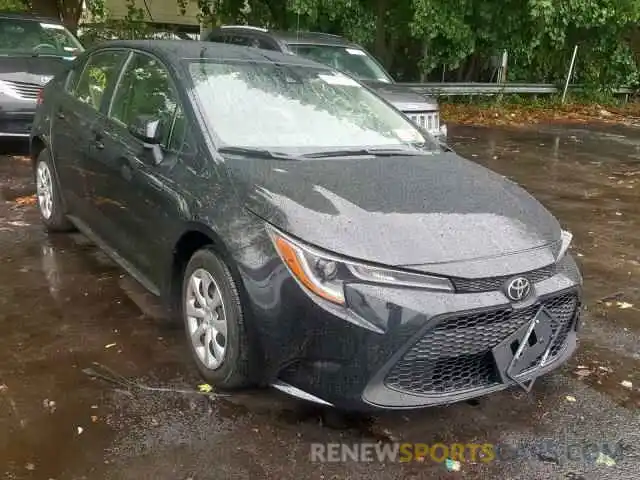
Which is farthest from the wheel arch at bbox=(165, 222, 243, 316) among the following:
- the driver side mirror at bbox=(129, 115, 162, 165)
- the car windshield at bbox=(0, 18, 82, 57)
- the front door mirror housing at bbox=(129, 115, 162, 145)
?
the car windshield at bbox=(0, 18, 82, 57)

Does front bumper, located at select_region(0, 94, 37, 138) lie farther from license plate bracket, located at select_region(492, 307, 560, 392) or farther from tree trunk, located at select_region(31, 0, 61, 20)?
tree trunk, located at select_region(31, 0, 61, 20)

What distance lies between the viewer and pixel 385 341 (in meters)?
2.85

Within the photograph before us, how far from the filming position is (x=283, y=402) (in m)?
3.49

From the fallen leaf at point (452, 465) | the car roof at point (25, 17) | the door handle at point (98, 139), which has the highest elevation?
the car roof at point (25, 17)

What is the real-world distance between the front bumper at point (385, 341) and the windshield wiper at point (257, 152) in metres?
0.86

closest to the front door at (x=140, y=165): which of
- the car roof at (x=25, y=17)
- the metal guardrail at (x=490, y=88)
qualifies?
the car roof at (x=25, y=17)

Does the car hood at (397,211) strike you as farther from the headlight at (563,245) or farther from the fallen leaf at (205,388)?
the fallen leaf at (205,388)

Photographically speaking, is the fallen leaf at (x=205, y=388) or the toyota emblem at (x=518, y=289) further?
the fallen leaf at (x=205, y=388)

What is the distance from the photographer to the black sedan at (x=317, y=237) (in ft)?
9.58

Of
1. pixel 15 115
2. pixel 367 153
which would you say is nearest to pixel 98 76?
pixel 367 153

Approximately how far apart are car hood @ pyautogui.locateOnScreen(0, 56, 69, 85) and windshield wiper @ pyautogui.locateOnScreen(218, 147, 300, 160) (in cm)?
594

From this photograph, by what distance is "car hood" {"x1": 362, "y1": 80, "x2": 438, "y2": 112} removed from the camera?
9.16 m

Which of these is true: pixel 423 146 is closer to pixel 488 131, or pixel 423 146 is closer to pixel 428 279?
pixel 428 279

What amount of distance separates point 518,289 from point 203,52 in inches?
98.6
